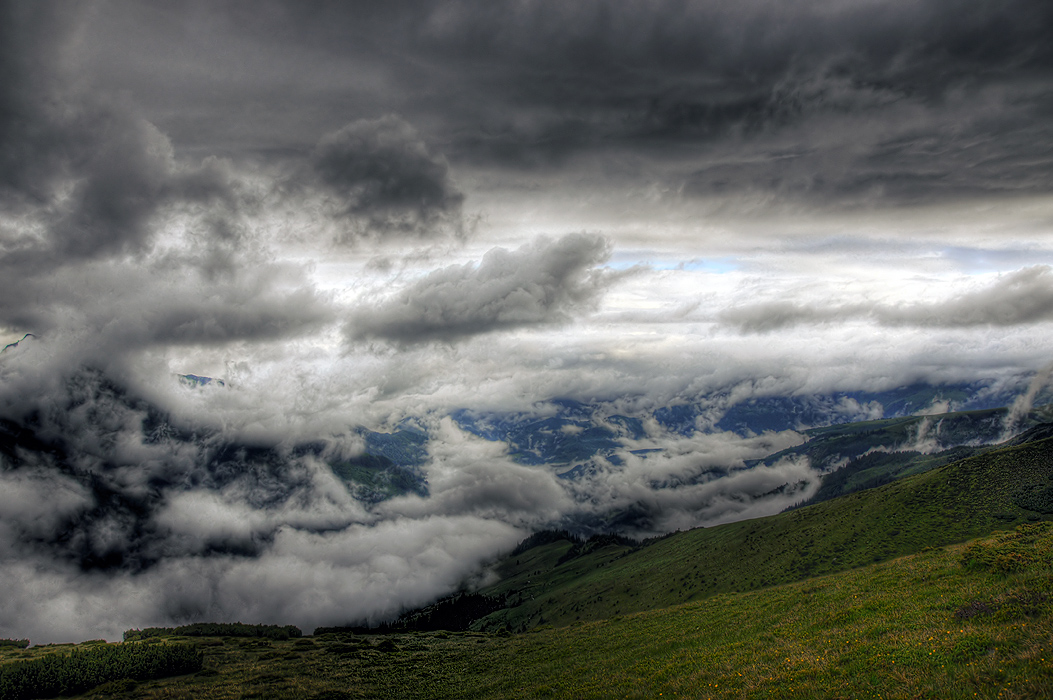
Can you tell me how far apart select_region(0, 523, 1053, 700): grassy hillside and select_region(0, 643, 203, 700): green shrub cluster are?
17.9ft

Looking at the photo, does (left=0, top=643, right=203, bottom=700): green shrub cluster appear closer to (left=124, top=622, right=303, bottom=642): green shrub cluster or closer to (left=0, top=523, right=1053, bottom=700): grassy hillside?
(left=0, top=523, right=1053, bottom=700): grassy hillside

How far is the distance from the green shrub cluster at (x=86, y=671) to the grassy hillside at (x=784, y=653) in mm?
5441

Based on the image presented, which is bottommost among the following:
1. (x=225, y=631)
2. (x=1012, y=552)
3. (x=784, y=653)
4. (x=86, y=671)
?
(x=225, y=631)

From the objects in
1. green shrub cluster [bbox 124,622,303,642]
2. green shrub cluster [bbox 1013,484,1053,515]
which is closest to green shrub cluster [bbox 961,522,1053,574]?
Result: green shrub cluster [bbox 124,622,303,642]

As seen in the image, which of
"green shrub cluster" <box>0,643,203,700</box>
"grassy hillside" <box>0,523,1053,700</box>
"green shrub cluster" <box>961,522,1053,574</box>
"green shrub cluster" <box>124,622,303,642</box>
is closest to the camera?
"grassy hillside" <box>0,523,1053,700</box>

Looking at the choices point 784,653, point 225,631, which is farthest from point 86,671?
point 225,631

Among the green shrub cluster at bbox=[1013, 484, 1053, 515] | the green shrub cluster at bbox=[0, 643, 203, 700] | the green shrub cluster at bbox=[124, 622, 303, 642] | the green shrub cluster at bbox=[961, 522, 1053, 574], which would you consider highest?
the green shrub cluster at bbox=[961, 522, 1053, 574]

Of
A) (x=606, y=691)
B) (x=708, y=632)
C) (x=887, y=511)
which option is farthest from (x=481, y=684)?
(x=887, y=511)

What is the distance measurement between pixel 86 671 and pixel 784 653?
91.3 metres

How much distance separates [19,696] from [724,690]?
303ft

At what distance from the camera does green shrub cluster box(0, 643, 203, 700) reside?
61.1 metres

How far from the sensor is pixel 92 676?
2464 inches

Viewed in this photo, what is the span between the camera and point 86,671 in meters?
64.4

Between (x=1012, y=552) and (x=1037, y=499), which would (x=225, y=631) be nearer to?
(x=1012, y=552)
